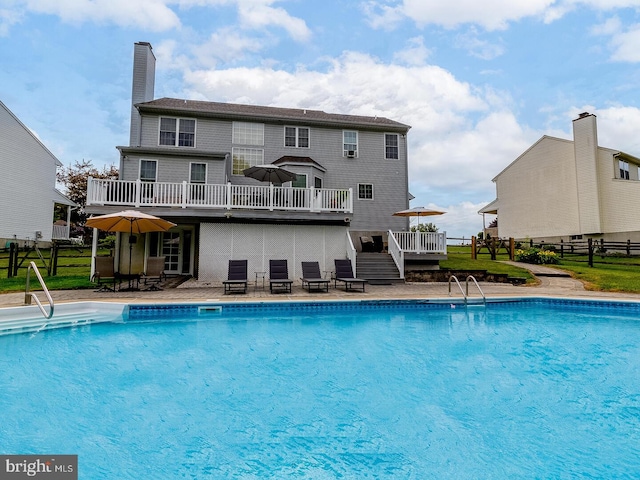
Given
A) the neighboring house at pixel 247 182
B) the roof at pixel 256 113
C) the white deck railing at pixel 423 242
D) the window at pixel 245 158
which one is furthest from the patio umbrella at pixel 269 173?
the white deck railing at pixel 423 242

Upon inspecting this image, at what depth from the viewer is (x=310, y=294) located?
38.6 ft

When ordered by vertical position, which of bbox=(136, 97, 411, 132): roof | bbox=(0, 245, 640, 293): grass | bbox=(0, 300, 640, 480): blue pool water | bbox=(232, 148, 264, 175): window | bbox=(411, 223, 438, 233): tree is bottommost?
bbox=(0, 300, 640, 480): blue pool water

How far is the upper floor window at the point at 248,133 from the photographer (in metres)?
18.7

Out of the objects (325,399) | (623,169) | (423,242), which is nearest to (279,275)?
(423,242)

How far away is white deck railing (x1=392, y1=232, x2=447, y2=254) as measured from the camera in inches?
612

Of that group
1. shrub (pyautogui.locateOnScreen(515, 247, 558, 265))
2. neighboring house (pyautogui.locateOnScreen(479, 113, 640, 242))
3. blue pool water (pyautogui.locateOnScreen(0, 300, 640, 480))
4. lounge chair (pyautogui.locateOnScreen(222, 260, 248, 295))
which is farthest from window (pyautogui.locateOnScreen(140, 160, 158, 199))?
neighboring house (pyautogui.locateOnScreen(479, 113, 640, 242))

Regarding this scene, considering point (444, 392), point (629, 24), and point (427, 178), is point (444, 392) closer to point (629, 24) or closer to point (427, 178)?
point (629, 24)

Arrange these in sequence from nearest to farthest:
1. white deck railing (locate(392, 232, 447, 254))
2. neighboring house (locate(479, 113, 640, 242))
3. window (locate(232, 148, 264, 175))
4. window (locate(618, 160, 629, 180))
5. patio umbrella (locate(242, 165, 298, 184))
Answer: patio umbrella (locate(242, 165, 298, 184))
white deck railing (locate(392, 232, 447, 254))
window (locate(232, 148, 264, 175))
neighboring house (locate(479, 113, 640, 242))
window (locate(618, 160, 629, 180))

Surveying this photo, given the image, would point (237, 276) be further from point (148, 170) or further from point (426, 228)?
point (426, 228)

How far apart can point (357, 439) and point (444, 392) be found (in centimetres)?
203

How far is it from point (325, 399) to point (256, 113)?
57.4ft

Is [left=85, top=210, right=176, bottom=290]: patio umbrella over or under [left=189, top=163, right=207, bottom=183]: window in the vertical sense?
under

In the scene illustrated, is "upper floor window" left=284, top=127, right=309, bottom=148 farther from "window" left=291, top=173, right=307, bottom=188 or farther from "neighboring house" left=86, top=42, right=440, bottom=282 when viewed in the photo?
"window" left=291, top=173, right=307, bottom=188

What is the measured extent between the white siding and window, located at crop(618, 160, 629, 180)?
4318 centimetres
